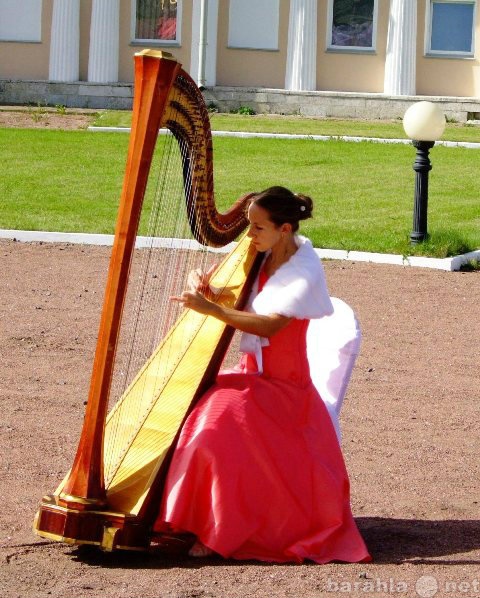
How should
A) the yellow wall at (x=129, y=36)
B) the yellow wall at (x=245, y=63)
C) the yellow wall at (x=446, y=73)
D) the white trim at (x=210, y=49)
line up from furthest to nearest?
the yellow wall at (x=129, y=36) → the yellow wall at (x=245, y=63) → the white trim at (x=210, y=49) → the yellow wall at (x=446, y=73)

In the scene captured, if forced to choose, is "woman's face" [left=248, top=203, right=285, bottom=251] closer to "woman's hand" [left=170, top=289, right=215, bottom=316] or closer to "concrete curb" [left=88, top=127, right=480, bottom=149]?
"woman's hand" [left=170, top=289, right=215, bottom=316]

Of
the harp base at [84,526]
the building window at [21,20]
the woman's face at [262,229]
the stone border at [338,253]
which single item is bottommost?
the harp base at [84,526]

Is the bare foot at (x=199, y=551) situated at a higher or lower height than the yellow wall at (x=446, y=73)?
lower

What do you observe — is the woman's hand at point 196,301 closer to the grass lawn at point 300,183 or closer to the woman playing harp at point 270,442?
the woman playing harp at point 270,442

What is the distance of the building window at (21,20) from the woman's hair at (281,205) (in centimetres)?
2268

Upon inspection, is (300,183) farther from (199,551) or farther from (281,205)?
(199,551)

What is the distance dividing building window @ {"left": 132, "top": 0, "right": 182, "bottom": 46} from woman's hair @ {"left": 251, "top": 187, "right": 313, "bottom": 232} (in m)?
22.5

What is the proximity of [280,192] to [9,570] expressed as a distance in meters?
1.65

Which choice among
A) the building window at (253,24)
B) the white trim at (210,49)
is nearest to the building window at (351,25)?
the building window at (253,24)

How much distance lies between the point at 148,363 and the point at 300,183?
1032 centimetres

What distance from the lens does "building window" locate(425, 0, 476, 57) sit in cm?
2645

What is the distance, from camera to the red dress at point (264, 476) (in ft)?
15.8

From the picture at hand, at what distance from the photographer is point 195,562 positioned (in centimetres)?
486

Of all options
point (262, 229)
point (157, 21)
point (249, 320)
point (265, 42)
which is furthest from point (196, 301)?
point (157, 21)
